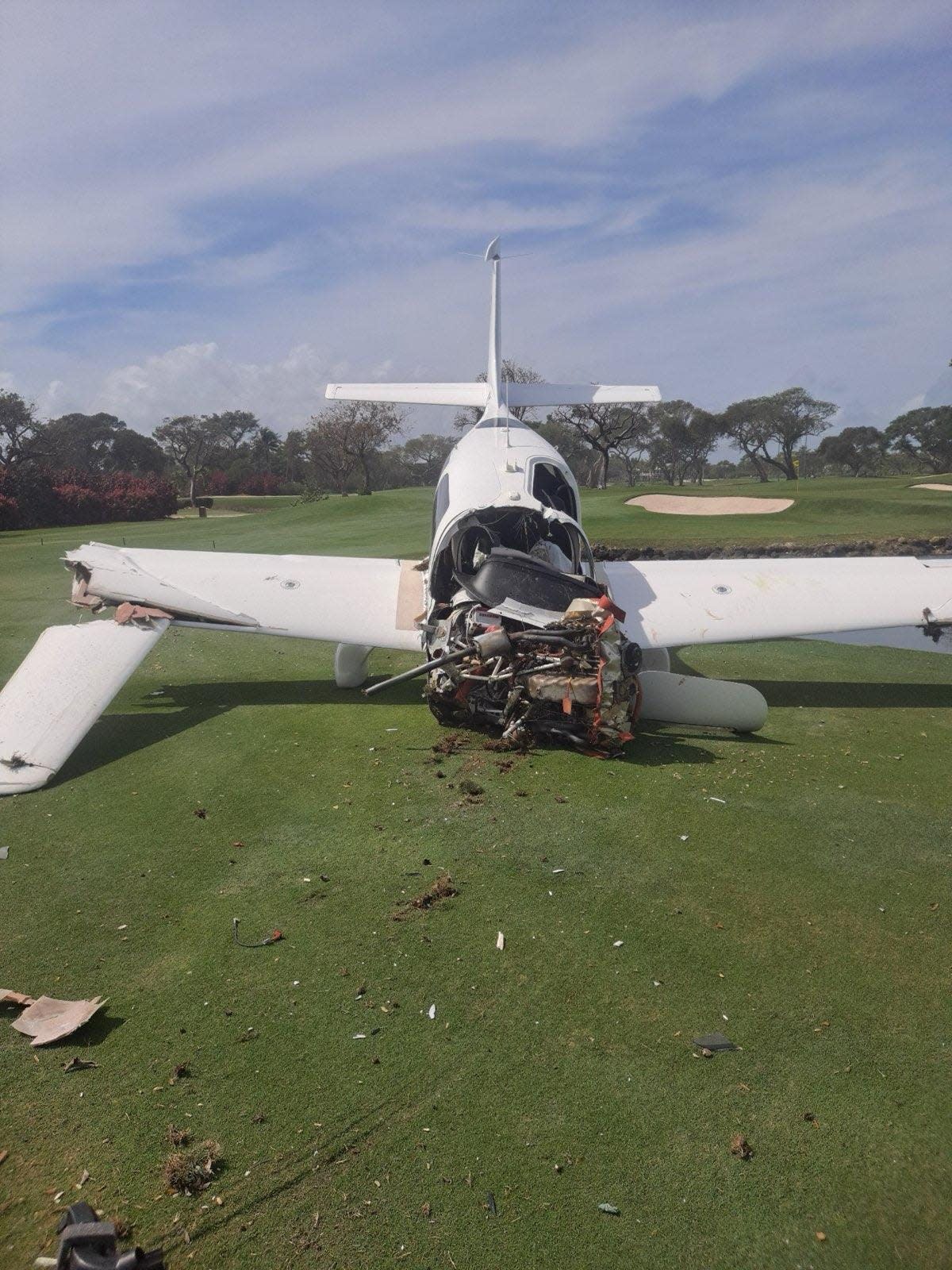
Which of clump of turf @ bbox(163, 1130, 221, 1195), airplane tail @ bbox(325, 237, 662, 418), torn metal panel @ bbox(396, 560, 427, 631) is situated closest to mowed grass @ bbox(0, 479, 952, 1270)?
clump of turf @ bbox(163, 1130, 221, 1195)

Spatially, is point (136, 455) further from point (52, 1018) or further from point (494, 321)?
point (52, 1018)

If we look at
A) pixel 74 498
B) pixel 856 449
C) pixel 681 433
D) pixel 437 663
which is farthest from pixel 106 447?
pixel 437 663

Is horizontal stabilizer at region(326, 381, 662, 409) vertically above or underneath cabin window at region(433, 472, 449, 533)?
above

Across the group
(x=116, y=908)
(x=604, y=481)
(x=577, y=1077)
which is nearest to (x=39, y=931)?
(x=116, y=908)

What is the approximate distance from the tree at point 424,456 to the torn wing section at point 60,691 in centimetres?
10193

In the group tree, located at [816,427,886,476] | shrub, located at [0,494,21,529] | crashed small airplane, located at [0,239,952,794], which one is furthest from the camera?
tree, located at [816,427,886,476]

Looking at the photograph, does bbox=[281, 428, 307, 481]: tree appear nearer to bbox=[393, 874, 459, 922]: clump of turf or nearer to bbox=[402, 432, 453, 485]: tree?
bbox=[402, 432, 453, 485]: tree

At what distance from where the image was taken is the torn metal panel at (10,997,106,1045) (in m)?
4.28

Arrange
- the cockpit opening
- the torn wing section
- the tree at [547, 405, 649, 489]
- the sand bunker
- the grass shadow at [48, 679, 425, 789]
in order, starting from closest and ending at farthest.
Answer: the torn wing section, the grass shadow at [48, 679, 425, 789], the cockpit opening, the sand bunker, the tree at [547, 405, 649, 489]

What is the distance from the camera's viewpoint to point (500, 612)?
27.6ft

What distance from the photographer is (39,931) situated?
17.4 feet

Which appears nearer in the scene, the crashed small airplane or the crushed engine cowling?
the crushed engine cowling

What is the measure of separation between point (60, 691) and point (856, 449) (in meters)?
94.5

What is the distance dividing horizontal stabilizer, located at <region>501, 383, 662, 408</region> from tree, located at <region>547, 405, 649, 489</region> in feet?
169
